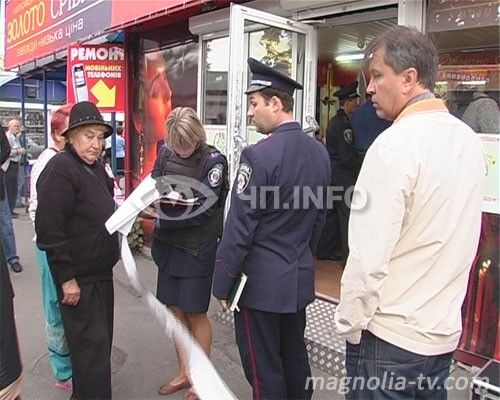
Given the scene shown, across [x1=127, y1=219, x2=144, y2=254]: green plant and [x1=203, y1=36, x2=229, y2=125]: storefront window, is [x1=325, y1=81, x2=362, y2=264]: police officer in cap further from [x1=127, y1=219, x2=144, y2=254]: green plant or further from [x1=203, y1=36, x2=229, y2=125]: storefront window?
[x1=127, y1=219, x2=144, y2=254]: green plant

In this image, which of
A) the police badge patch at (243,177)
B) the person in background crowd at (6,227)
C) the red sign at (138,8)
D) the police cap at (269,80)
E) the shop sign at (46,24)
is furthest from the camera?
the shop sign at (46,24)

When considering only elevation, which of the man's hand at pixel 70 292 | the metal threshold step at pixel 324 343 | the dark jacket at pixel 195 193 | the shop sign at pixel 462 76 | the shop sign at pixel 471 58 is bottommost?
the metal threshold step at pixel 324 343

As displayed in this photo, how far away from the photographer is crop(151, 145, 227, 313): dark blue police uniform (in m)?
2.85

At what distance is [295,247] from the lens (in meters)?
2.42

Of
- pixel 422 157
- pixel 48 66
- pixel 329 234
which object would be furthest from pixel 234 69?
pixel 48 66

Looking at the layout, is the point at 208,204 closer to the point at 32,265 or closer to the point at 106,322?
the point at 106,322

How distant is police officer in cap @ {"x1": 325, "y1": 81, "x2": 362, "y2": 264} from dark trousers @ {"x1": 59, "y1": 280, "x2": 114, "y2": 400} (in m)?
2.73

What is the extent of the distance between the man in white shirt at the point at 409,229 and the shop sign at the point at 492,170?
1.61 meters

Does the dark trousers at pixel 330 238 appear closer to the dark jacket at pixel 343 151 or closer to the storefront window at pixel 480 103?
the dark jacket at pixel 343 151

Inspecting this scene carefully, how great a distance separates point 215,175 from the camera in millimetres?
2885

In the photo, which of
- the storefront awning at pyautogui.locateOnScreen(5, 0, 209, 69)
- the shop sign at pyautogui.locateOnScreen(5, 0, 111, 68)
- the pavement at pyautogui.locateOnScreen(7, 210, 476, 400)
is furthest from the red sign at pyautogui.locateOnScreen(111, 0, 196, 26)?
the pavement at pyautogui.locateOnScreen(7, 210, 476, 400)

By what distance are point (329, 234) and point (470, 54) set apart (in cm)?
272

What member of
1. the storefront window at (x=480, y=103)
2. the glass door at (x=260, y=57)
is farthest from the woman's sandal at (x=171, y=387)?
the storefront window at (x=480, y=103)

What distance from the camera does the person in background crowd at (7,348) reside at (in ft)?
4.82
